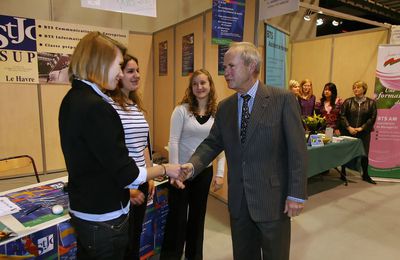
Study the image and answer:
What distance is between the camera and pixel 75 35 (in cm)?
463

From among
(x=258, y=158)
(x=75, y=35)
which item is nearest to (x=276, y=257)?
(x=258, y=158)

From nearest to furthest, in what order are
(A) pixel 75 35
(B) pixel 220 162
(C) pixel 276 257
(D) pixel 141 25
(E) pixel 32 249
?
1. (E) pixel 32 249
2. (C) pixel 276 257
3. (B) pixel 220 162
4. (A) pixel 75 35
5. (D) pixel 141 25

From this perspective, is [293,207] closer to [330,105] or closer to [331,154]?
[331,154]

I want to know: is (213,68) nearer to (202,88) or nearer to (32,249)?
(202,88)

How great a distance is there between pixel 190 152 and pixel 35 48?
11.7 feet

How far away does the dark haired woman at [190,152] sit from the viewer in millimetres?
2109

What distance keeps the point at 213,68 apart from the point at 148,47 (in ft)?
7.42

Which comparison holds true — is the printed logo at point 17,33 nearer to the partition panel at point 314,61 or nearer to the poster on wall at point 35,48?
the poster on wall at point 35,48

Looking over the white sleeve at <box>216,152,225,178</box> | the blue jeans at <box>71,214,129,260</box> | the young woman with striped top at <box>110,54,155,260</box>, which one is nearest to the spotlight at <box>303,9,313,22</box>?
the white sleeve at <box>216,152,225,178</box>

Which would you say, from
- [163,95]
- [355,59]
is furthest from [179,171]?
[355,59]

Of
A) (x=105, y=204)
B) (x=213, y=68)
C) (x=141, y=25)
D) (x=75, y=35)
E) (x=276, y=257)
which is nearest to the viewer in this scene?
(x=105, y=204)

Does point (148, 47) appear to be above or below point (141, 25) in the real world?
below

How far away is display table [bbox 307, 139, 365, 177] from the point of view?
3.46 m

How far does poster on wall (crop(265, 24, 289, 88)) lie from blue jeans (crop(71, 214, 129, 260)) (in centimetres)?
262
